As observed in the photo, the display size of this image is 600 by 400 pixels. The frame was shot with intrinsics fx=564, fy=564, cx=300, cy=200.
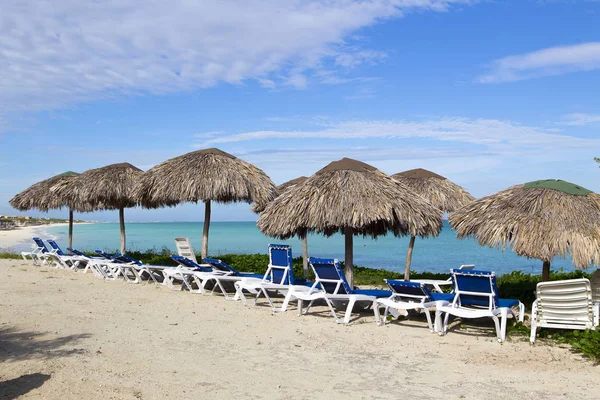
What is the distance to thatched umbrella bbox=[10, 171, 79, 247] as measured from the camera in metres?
15.1

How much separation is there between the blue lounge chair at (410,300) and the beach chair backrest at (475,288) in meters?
0.26

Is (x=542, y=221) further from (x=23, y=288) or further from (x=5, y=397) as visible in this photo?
(x=23, y=288)

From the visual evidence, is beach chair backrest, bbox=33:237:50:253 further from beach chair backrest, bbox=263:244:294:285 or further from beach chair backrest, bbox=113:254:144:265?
beach chair backrest, bbox=263:244:294:285

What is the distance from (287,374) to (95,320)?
9.45 feet

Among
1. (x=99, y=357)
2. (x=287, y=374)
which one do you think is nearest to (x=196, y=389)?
(x=287, y=374)

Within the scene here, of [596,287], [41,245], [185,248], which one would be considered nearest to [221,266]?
[185,248]

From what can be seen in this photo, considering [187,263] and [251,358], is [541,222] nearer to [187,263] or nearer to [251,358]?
[251,358]

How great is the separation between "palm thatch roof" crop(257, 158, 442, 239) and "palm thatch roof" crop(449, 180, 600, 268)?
2.26ft

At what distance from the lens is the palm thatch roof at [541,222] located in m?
6.86

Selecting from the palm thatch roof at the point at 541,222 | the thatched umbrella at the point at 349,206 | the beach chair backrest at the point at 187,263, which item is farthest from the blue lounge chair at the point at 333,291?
the beach chair backrest at the point at 187,263

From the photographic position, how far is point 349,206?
25.7ft

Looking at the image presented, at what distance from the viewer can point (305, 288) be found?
25.0 ft

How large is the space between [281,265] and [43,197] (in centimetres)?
999

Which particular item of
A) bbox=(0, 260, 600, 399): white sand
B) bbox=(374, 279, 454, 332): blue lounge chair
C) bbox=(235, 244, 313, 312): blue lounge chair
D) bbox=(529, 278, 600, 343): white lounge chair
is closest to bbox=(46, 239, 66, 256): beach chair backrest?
bbox=(0, 260, 600, 399): white sand
